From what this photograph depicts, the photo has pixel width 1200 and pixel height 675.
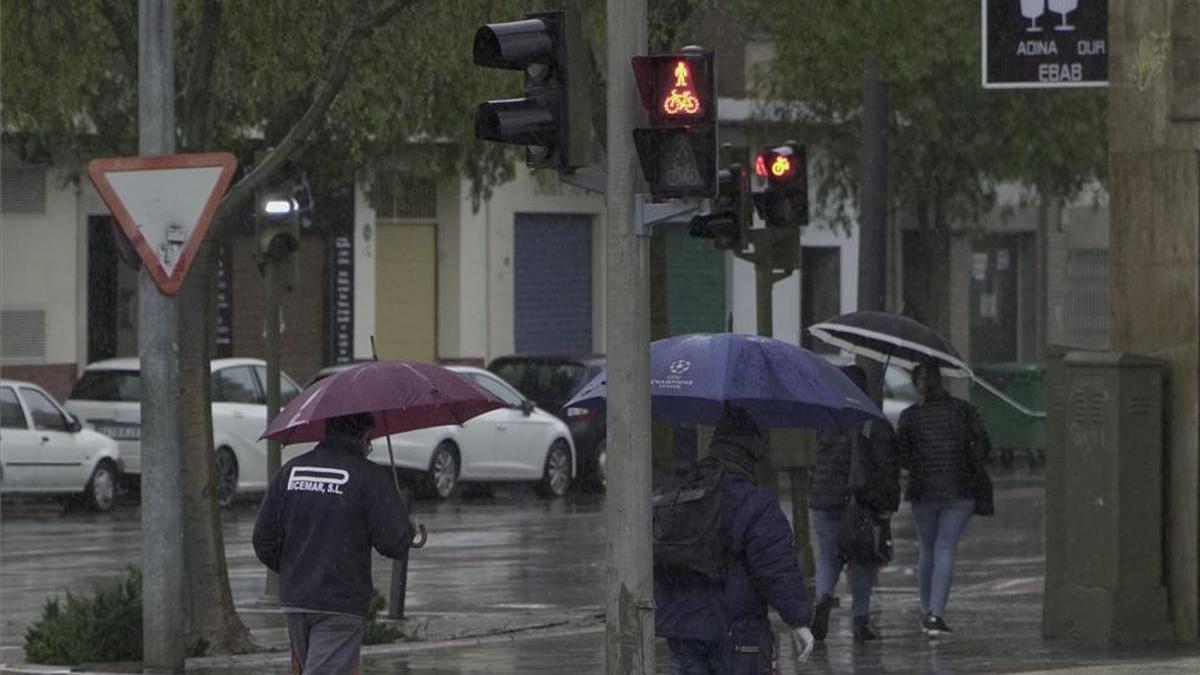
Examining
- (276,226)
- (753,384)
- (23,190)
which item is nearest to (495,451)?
(23,190)

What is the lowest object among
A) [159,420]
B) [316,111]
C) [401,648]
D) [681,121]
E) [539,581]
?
[539,581]

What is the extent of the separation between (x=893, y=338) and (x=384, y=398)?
246 inches

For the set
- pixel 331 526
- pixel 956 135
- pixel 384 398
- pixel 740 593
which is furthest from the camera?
pixel 956 135

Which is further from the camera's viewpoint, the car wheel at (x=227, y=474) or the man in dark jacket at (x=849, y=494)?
the car wheel at (x=227, y=474)

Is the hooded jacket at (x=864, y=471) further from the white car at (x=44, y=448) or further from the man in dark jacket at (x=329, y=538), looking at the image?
the white car at (x=44, y=448)

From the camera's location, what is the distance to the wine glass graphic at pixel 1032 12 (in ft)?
54.4

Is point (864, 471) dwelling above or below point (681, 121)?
below

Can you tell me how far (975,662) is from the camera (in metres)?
14.8

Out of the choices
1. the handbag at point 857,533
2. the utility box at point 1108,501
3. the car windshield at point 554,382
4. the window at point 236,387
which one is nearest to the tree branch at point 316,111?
the handbag at point 857,533

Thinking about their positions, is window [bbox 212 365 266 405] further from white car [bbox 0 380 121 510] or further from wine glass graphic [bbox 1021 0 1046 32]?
wine glass graphic [bbox 1021 0 1046 32]

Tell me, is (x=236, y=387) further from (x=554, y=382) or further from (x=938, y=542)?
(x=938, y=542)

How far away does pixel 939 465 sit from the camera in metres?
16.2

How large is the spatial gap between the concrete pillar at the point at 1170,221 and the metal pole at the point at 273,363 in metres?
6.30

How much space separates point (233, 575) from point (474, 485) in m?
12.3
